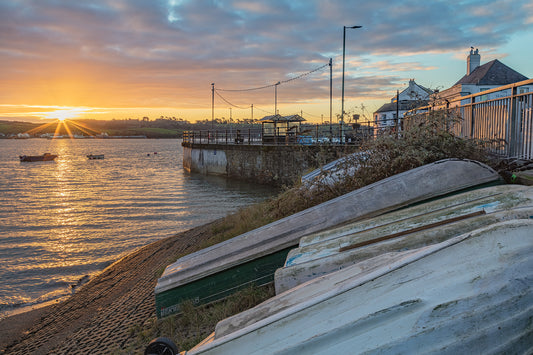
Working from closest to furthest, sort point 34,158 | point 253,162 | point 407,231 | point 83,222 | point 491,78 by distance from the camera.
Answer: point 407,231 < point 83,222 < point 253,162 < point 491,78 < point 34,158

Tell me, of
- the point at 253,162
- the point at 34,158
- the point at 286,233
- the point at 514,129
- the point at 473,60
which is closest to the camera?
the point at 286,233

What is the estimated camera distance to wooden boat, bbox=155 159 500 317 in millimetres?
4227

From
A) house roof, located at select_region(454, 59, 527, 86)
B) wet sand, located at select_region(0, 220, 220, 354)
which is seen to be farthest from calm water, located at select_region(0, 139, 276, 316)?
house roof, located at select_region(454, 59, 527, 86)

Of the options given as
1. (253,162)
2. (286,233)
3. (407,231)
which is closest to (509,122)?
(286,233)

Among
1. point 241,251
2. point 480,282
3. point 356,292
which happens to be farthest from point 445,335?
point 241,251

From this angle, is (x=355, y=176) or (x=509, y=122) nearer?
(x=509, y=122)

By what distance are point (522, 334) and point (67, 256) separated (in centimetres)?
1211

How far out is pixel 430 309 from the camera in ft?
5.51

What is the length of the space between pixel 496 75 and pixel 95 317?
33.0m

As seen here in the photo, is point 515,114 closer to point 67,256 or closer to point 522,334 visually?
point 522,334

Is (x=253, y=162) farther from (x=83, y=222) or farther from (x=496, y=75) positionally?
(x=496, y=75)

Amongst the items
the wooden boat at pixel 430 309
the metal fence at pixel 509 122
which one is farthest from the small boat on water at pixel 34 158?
the wooden boat at pixel 430 309

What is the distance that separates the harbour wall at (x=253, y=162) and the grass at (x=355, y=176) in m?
14.2

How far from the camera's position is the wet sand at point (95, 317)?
529 centimetres
